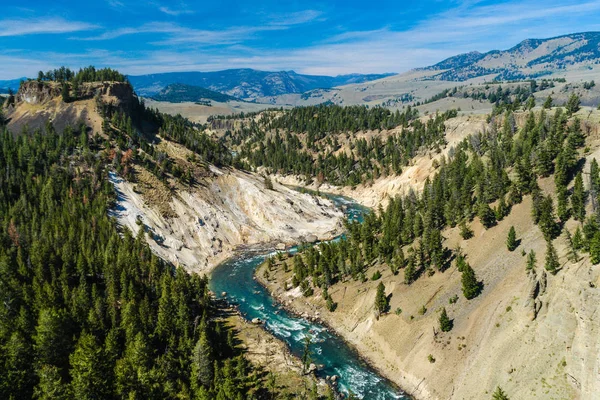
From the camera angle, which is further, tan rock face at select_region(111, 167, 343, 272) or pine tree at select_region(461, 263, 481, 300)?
tan rock face at select_region(111, 167, 343, 272)

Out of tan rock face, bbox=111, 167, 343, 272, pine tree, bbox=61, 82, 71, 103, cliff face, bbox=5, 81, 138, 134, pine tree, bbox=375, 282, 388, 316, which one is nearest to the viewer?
pine tree, bbox=375, 282, 388, 316

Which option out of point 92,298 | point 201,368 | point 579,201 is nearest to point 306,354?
point 201,368

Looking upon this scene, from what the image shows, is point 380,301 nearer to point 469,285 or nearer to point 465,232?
point 469,285

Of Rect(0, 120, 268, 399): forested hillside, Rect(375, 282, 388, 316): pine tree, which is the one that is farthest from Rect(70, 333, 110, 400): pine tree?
Rect(375, 282, 388, 316): pine tree

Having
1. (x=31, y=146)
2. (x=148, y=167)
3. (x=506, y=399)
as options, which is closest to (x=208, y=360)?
(x=506, y=399)

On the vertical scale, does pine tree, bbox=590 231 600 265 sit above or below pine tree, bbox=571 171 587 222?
below

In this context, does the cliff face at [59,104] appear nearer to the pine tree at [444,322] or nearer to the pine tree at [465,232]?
the pine tree at [465,232]

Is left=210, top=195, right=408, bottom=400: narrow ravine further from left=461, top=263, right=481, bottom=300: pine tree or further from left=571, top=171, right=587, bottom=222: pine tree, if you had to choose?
left=571, top=171, right=587, bottom=222: pine tree
